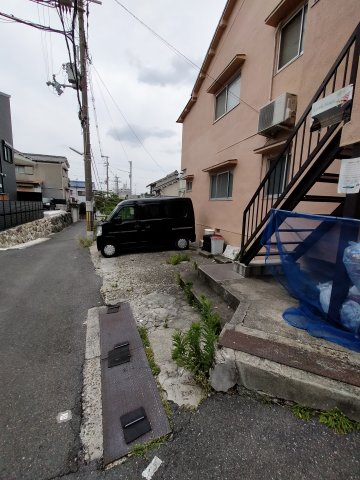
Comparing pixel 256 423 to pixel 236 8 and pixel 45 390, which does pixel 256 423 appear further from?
pixel 236 8

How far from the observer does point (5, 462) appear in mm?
1582

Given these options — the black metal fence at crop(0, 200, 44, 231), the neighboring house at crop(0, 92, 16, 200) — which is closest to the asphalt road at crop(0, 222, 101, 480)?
the black metal fence at crop(0, 200, 44, 231)

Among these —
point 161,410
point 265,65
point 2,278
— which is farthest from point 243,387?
point 265,65

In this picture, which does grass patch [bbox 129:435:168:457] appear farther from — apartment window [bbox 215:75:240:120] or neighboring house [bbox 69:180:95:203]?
neighboring house [bbox 69:180:95:203]

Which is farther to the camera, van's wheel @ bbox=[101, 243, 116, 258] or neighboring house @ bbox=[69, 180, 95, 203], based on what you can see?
neighboring house @ bbox=[69, 180, 95, 203]

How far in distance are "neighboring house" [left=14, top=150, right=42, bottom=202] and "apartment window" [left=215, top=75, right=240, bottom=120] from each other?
80.7ft

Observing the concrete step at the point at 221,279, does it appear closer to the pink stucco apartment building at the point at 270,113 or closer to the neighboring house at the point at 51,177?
the pink stucco apartment building at the point at 270,113

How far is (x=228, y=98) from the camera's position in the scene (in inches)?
279

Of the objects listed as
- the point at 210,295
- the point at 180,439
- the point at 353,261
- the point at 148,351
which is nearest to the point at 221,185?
the point at 210,295

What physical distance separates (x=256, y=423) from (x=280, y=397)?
12.1 inches


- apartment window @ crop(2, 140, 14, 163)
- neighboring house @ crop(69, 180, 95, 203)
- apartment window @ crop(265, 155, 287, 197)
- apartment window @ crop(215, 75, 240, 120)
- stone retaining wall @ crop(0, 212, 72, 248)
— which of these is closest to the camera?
apartment window @ crop(265, 155, 287, 197)

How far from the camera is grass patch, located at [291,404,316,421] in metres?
1.82

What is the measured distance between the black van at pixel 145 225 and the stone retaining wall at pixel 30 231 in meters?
4.77

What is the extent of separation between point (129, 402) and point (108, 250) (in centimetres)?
574
